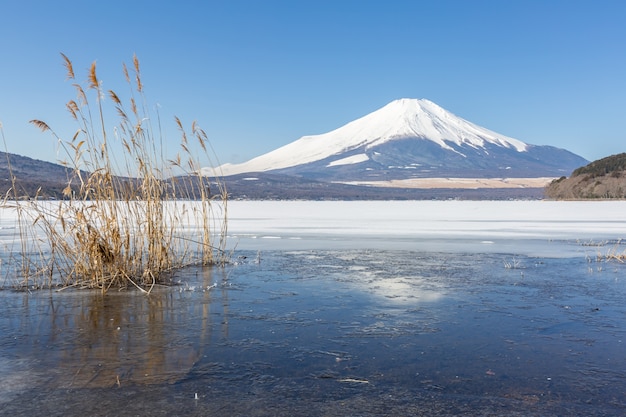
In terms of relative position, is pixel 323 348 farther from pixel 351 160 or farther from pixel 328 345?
pixel 351 160

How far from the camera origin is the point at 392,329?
3.89m

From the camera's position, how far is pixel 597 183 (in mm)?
35688

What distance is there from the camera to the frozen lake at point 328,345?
256cm

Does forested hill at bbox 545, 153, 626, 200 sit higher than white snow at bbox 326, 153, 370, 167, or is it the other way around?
white snow at bbox 326, 153, 370, 167

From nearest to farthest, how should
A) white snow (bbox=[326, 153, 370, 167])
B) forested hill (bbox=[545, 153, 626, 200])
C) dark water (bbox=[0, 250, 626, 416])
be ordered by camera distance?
dark water (bbox=[0, 250, 626, 416]), forested hill (bbox=[545, 153, 626, 200]), white snow (bbox=[326, 153, 370, 167])

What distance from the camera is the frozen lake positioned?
101 inches

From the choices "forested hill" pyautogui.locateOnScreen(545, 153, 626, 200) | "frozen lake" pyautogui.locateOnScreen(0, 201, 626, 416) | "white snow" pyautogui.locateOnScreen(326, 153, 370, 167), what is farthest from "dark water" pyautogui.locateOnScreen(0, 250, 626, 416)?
"white snow" pyautogui.locateOnScreen(326, 153, 370, 167)

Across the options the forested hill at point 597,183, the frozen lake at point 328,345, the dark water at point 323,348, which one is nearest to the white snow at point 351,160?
the forested hill at point 597,183

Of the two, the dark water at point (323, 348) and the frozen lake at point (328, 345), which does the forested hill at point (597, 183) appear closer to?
the frozen lake at point (328, 345)

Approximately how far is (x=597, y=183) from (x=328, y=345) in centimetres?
3722

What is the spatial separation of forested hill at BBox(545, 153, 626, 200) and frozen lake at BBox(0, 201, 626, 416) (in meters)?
31.6

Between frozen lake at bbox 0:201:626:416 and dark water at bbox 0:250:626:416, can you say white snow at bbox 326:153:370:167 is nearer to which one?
frozen lake at bbox 0:201:626:416

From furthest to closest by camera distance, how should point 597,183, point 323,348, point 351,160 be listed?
point 351,160 → point 597,183 → point 323,348

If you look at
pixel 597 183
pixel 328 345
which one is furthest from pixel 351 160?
pixel 328 345
